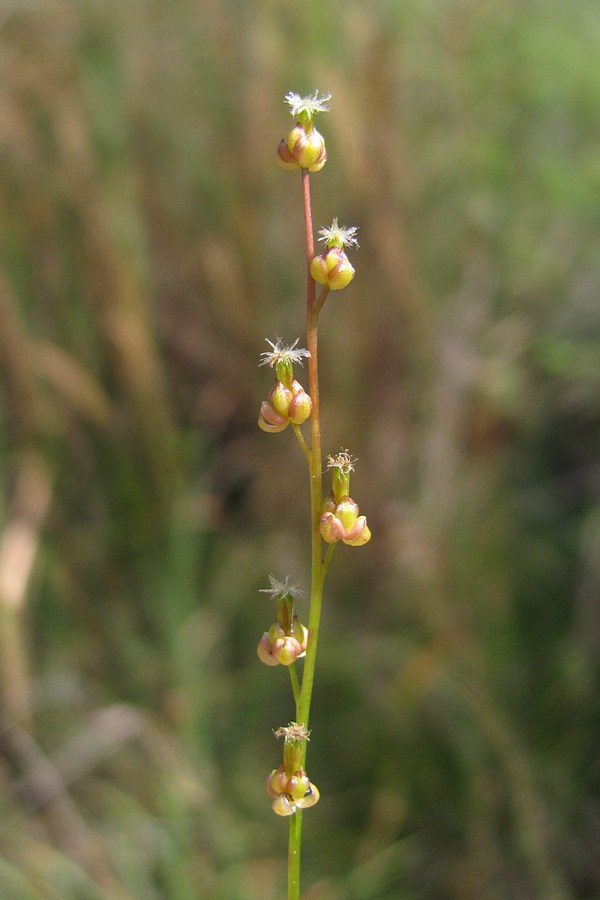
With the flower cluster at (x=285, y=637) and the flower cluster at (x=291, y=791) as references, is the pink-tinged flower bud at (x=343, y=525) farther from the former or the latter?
the flower cluster at (x=291, y=791)

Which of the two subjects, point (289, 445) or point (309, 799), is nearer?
point (309, 799)

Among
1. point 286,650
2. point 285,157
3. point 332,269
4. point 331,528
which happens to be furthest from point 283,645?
point 285,157

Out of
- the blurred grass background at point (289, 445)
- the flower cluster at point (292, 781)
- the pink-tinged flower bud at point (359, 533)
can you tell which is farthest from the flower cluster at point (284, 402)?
the blurred grass background at point (289, 445)

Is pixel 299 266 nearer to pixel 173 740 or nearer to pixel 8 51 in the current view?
pixel 8 51

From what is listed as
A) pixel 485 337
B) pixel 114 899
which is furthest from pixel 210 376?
pixel 114 899

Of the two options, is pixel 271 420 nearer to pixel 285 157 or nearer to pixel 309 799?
pixel 285 157

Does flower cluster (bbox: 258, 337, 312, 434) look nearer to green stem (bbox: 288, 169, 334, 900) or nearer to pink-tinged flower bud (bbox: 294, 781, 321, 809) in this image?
green stem (bbox: 288, 169, 334, 900)
